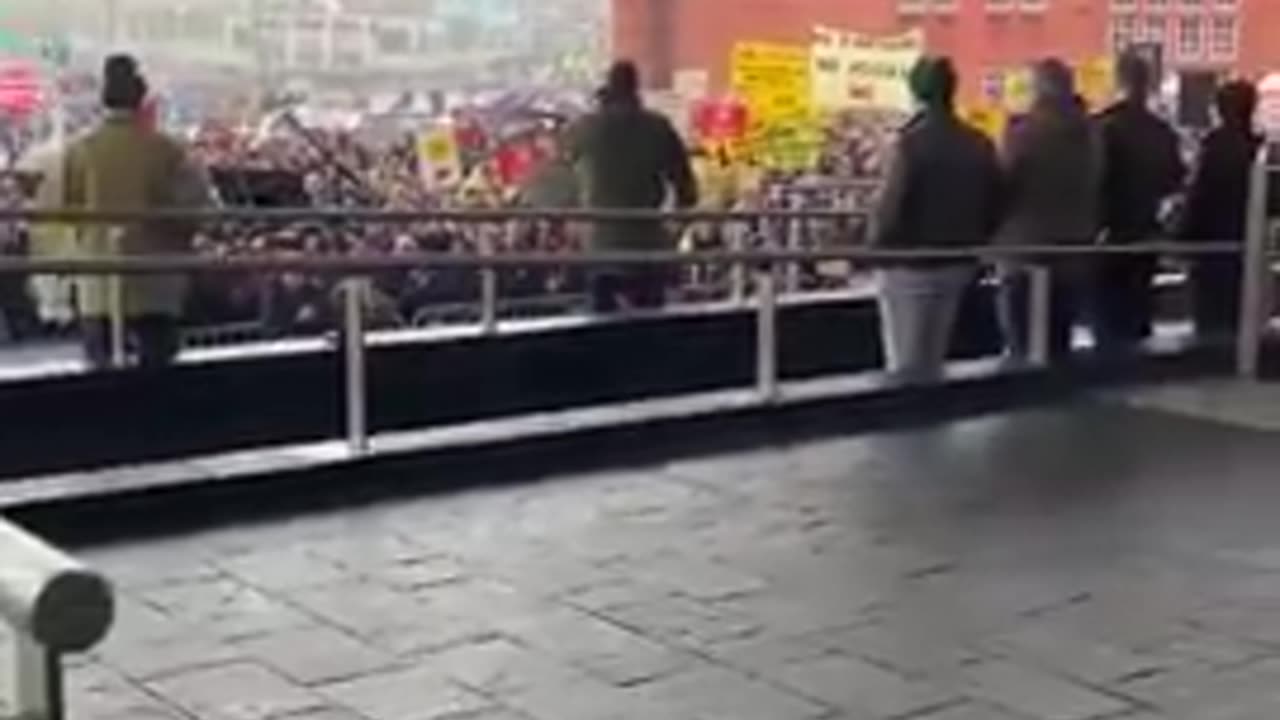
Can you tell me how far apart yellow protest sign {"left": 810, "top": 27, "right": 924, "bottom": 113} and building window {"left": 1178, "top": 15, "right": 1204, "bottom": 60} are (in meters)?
3.19

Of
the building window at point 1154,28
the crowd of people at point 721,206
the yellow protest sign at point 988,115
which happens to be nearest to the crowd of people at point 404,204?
the crowd of people at point 721,206

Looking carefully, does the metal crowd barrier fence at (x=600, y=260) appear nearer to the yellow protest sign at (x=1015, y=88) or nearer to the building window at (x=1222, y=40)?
the yellow protest sign at (x=1015, y=88)

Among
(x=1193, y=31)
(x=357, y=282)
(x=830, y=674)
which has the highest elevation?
(x=1193, y=31)

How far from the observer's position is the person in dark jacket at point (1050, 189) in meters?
6.91

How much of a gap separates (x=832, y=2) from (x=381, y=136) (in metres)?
2.85

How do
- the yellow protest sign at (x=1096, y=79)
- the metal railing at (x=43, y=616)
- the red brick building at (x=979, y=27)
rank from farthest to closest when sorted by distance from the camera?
the red brick building at (x=979, y=27), the yellow protest sign at (x=1096, y=79), the metal railing at (x=43, y=616)

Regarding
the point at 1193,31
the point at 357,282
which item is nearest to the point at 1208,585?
the point at 357,282

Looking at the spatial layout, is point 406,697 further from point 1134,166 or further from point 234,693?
point 1134,166

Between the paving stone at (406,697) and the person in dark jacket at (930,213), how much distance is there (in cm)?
311

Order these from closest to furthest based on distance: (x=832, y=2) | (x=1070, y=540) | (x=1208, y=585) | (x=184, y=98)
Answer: (x=1208, y=585) → (x=1070, y=540) → (x=184, y=98) → (x=832, y=2)

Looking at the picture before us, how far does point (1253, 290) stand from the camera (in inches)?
294

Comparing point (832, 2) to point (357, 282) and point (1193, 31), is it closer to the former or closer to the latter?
point (1193, 31)

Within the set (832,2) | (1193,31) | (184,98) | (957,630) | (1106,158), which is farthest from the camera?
(1193,31)

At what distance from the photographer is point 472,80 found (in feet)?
28.8
